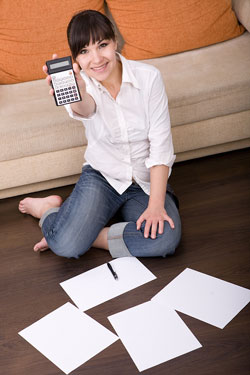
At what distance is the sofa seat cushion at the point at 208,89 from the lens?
210cm

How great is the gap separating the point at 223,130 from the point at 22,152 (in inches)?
36.9

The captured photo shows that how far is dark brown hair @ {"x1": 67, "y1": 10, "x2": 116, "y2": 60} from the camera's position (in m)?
1.44

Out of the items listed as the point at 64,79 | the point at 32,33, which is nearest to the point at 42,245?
the point at 64,79

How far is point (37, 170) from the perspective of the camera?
84.0 inches

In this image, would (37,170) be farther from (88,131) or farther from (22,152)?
(88,131)

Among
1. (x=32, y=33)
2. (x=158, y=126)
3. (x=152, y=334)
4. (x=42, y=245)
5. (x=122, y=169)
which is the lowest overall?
(x=152, y=334)

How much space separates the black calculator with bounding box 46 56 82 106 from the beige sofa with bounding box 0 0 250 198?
22.4 inches

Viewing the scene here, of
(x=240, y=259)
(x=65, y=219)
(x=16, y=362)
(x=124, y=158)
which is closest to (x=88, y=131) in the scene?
(x=124, y=158)

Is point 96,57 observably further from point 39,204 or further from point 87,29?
point 39,204

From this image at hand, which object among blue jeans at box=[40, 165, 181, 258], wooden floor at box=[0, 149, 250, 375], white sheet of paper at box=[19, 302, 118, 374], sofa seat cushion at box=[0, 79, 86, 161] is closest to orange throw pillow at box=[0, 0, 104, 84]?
sofa seat cushion at box=[0, 79, 86, 161]

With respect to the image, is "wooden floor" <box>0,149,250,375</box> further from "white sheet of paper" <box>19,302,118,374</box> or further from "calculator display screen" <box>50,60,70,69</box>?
"calculator display screen" <box>50,60,70,69</box>

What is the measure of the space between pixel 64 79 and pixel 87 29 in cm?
17

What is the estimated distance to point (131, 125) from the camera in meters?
1.65

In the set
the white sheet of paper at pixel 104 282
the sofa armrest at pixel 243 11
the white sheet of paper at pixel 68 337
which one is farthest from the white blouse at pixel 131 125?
the sofa armrest at pixel 243 11
